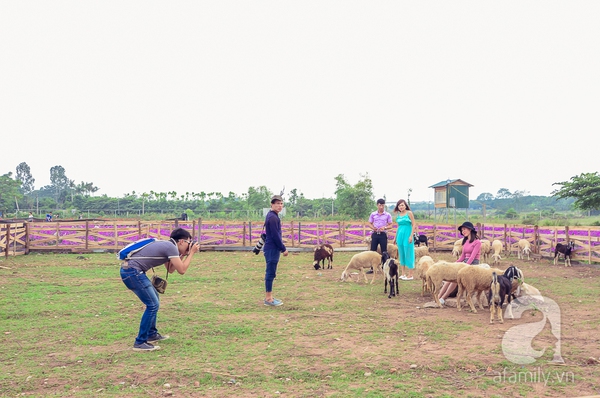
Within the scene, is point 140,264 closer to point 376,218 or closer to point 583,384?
point 583,384

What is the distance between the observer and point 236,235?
2164cm

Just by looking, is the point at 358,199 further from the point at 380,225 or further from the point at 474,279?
the point at 474,279

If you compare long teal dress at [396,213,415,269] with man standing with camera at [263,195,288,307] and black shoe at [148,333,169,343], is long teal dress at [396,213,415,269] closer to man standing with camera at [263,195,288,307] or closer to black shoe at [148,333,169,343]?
man standing with camera at [263,195,288,307]

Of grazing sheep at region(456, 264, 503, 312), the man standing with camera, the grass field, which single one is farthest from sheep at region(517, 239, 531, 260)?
the man standing with camera

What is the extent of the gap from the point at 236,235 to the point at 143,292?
16.0 m

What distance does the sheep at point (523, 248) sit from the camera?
56.1 ft

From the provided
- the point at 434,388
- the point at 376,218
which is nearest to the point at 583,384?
the point at 434,388

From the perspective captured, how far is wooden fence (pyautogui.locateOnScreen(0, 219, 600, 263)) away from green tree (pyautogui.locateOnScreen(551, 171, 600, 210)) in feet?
11.0

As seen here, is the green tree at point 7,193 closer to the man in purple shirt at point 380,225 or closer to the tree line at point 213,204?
the tree line at point 213,204

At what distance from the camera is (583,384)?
4.50m

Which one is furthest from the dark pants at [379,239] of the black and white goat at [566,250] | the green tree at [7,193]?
the green tree at [7,193]

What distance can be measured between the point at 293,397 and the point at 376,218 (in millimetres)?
7657

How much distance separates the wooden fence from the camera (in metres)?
17.0

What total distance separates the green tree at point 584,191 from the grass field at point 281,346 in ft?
35.1
